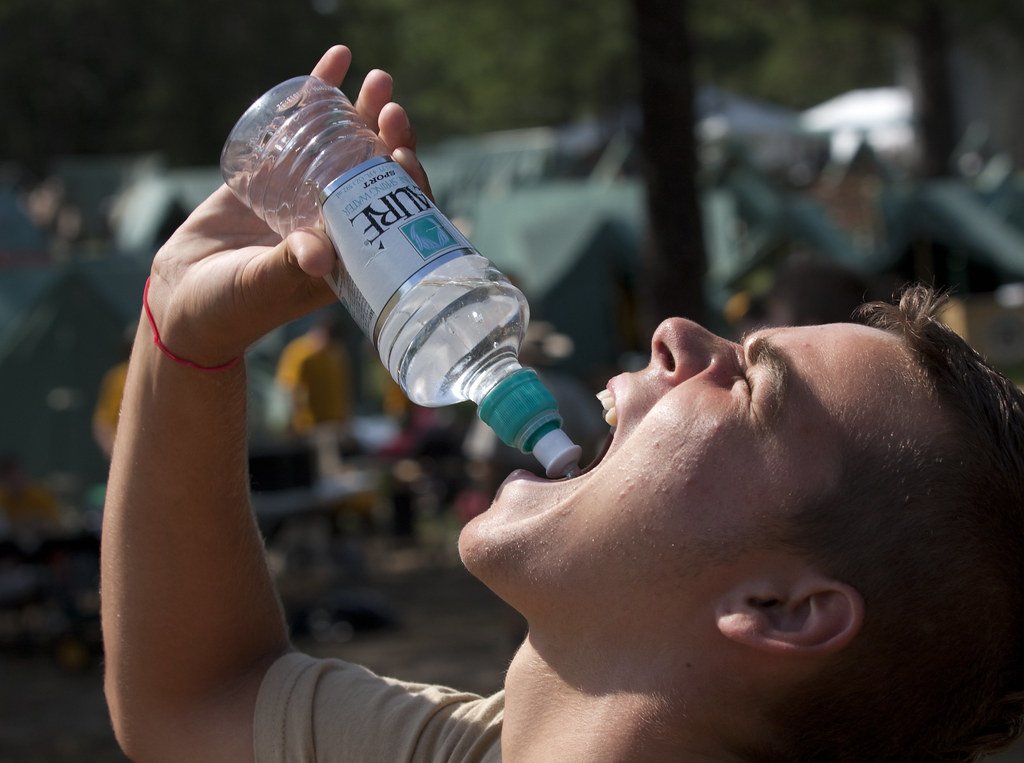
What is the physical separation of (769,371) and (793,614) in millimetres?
352

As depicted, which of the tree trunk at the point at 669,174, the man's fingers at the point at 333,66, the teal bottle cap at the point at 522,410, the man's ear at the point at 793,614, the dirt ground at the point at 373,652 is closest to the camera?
the man's ear at the point at 793,614

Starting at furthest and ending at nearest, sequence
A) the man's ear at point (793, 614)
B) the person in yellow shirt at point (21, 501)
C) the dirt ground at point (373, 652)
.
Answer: the person in yellow shirt at point (21, 501), the dirt ground at point (373, 652), the man's ear at point (793, 614)

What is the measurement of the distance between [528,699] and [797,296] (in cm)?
314

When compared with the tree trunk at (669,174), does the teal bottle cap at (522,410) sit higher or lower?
higher


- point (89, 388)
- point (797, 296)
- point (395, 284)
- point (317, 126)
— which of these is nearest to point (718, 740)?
point (395, 284)

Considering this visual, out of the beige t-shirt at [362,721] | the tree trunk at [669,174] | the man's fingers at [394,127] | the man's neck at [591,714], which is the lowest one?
the tree trunk at [669,174]

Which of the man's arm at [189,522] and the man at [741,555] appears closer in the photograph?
the man at [741,555]

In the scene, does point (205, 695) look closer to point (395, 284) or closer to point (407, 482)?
point (395, 284)

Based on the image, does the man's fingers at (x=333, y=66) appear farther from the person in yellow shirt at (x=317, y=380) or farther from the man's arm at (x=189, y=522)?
the person in yellow shirt at (x=317, y=380)

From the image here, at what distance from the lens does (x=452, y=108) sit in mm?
37344

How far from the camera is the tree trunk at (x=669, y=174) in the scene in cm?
695

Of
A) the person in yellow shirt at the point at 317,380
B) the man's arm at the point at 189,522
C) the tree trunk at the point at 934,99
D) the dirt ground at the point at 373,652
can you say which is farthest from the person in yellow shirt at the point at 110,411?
the tree trunk at the point at 934,99

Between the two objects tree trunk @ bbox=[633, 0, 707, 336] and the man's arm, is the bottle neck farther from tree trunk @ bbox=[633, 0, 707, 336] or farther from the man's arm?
tree trunk @ bbox=[633, 0, 707, 336]

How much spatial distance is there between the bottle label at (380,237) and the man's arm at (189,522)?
5 cm
